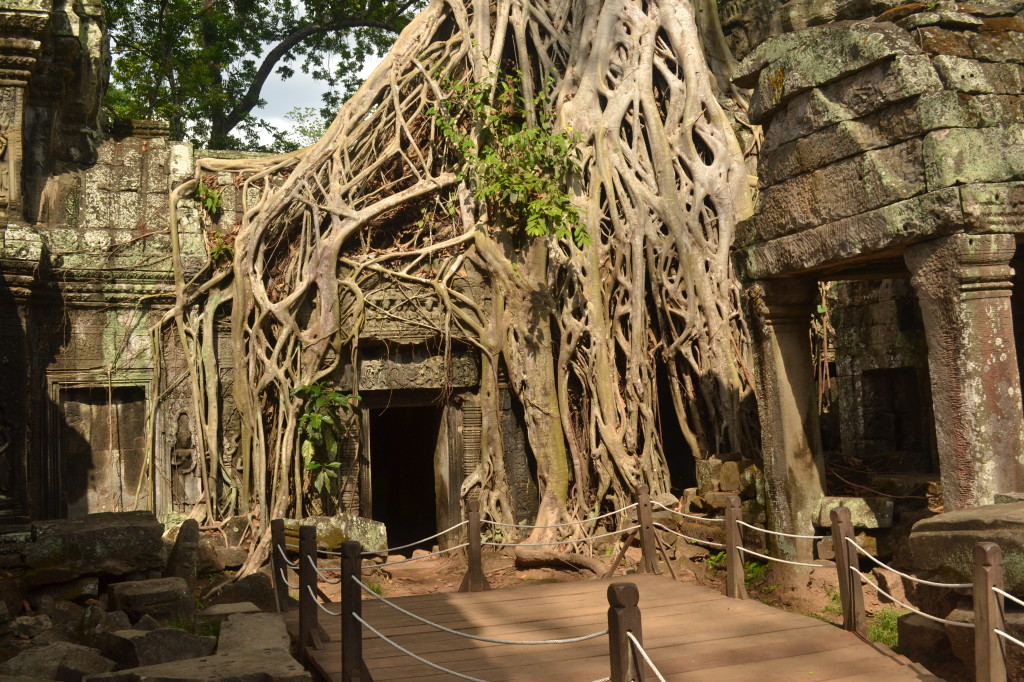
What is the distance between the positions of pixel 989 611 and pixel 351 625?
2665 millimetres

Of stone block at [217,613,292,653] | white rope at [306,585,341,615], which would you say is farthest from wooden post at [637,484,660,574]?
stone block at [217,613,292,653]

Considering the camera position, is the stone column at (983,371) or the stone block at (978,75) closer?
the stone column at (983,371)

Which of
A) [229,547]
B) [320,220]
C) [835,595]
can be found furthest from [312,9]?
[835,595]

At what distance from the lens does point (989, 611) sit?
148 inches

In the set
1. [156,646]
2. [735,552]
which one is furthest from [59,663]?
[735,552]

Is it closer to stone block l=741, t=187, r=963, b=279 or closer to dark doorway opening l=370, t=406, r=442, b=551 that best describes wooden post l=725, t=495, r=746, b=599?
stone block l=741, t=187, r=963, b=279

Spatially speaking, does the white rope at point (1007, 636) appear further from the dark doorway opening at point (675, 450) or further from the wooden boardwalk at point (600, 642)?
the dark doorway opening at point (675, 450)

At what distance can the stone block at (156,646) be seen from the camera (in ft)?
15.0

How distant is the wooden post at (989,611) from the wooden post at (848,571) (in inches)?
46.1

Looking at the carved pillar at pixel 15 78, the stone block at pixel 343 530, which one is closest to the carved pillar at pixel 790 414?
the stone block at pixel 343 530

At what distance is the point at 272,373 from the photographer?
8.42 meters

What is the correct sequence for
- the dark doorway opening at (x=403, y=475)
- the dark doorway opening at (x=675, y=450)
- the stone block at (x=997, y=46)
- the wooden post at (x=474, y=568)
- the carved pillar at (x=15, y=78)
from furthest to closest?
the dark doorway opening at (x=403, y=475) < the dark doorway opening at (x=675, y=450) < the carved pillar at (x=15, y=78) < the wooden post at (x=474, y=568) < the stone block at (x=997, y=46)

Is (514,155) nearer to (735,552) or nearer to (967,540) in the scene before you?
(735,552)

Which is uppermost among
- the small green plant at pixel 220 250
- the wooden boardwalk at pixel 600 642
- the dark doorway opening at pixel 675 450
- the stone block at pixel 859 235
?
the small green plant at pixel 220 250
